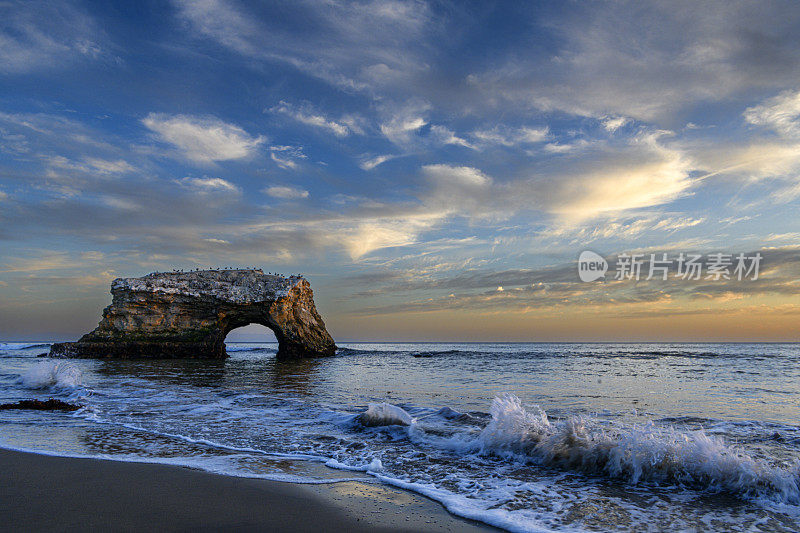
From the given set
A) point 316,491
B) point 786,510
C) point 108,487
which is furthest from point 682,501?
point 108,487

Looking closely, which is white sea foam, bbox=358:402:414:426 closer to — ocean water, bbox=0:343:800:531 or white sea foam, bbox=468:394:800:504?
ocean water, bbox=0:343:800:531

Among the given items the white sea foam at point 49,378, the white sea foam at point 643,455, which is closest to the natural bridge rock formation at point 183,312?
the white sea foam at point 49,378

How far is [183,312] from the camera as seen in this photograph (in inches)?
1356

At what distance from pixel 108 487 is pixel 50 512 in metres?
0.69

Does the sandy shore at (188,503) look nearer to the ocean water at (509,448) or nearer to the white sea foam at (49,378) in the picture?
the ocean water at (509,448)

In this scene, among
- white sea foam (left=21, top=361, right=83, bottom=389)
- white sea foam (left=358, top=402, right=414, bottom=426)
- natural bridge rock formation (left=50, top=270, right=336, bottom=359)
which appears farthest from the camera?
natural bridge rock formation (left=50, top=270, right=336, bottom=359)

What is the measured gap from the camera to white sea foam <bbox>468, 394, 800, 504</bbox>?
422 centimetres

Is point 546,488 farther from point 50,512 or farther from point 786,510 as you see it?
point 50,512

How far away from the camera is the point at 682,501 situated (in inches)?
157

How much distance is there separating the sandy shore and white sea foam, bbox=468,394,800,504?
214 centimetres

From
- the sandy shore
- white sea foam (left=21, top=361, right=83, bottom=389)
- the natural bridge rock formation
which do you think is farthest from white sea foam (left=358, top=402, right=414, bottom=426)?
the natural bridge rock formation

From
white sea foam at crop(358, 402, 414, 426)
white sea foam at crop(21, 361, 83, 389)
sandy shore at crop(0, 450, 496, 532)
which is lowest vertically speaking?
white sea foam at crop(21, 361, 83, 389)

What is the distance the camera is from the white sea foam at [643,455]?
4219mm

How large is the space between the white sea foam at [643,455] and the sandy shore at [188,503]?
7.02ft
